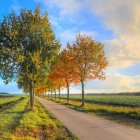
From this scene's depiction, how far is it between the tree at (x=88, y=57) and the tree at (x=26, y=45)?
13.9 m

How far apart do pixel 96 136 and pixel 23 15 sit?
21.1 meters

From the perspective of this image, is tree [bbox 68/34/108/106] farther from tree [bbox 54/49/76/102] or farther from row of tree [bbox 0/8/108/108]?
row of tree [bbox 0/8/108/108]

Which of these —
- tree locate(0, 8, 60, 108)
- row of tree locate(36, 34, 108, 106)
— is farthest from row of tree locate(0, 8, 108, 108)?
row of tree locate(36, 34, 108, 106)

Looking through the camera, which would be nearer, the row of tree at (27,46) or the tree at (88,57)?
the row of tree at (27,46)

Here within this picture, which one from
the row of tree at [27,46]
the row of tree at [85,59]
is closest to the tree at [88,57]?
the row of tree at [85,59]

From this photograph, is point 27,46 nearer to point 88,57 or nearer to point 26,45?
point 26,45

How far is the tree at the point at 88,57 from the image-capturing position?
1869 inches

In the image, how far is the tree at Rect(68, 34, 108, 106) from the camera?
4747cm

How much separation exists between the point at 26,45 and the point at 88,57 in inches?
652

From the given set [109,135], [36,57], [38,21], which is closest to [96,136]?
[109,135]

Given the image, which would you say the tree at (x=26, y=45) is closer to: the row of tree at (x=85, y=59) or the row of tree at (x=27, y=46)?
the row of tree at (x=27, y=46)

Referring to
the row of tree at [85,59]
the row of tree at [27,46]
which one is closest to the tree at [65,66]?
the row of tree at [85,59]

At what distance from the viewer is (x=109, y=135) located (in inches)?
646

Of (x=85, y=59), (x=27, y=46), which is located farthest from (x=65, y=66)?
(x=27, y=46)
